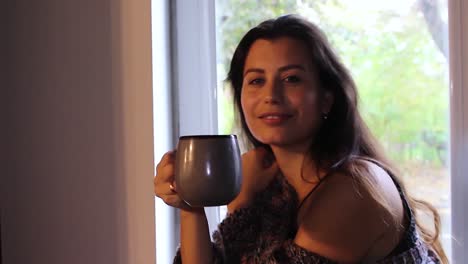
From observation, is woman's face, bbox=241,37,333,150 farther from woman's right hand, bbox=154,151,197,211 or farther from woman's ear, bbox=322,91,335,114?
woman's right hand, bbox=154,151,197,211

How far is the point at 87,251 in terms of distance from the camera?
4.07 feet

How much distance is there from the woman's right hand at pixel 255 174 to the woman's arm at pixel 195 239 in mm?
133

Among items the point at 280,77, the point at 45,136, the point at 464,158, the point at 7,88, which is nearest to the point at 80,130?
the point at 45,136

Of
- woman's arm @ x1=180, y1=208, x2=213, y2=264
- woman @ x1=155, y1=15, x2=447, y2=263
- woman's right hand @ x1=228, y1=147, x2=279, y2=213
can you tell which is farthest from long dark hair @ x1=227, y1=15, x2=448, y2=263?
woman's arm @ x1=180, y1=208, x2=213, y2=264

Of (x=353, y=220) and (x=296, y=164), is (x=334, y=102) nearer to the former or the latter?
(x=296, y=164)

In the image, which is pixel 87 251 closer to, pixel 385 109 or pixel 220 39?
pixel 220 39

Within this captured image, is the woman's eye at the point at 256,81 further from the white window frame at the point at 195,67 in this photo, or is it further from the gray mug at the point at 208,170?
the white window frame at the point at 195,67

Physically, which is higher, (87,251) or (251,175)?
(251,175)

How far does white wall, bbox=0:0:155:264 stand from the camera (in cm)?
119

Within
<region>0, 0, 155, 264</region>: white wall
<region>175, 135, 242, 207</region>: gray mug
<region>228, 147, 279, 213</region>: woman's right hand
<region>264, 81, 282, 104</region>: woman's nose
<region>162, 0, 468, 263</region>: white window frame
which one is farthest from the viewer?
<region>162, 0, 468, 263</region>: white window frame

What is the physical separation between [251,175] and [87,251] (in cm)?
46

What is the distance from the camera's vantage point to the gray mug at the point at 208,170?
787 millimetres

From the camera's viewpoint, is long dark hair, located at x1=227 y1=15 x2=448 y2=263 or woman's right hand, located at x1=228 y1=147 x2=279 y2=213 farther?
woman's right hand, located at x1=228 y1=147 x2=279 y2=213

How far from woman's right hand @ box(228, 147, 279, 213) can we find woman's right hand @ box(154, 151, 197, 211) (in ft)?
0.59
